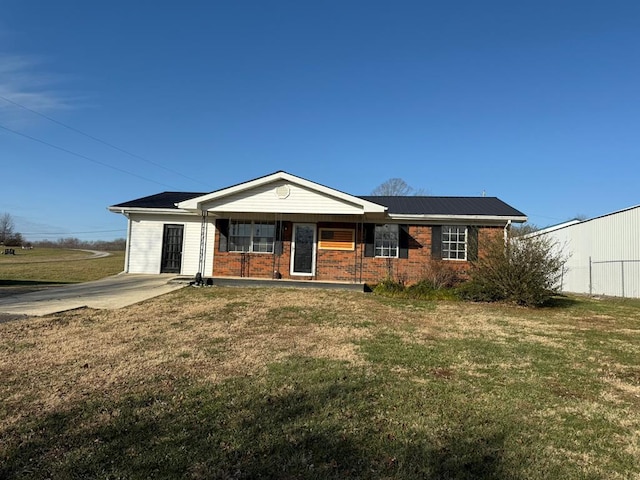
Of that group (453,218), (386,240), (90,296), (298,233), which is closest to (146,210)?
(90,296)

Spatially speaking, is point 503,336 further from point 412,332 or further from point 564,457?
point 564,457

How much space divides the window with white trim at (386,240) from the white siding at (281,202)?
77.3 inches

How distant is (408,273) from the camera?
14930 millimetres

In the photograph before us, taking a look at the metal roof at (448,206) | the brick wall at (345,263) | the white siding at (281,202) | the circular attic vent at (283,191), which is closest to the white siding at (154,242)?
the brick wall at (345,263)

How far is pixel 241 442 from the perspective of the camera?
122 inches

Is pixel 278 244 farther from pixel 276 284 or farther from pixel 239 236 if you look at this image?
pixel 276 284

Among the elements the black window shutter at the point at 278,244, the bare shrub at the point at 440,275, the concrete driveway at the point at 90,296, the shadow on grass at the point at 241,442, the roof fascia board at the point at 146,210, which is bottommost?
the shadow on grass at the point at 241,442

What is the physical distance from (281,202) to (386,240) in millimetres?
4044

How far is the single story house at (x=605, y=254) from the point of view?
661 inches

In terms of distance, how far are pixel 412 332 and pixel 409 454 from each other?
15.0 ft

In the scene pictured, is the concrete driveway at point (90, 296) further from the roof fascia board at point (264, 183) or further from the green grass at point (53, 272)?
the green grass at point (53, 272)

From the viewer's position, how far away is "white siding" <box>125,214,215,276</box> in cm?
1608

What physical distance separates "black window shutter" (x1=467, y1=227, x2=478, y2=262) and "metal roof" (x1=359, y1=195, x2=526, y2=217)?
2.05 feet

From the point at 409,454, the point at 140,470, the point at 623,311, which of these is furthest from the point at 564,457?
the point at 623,311
